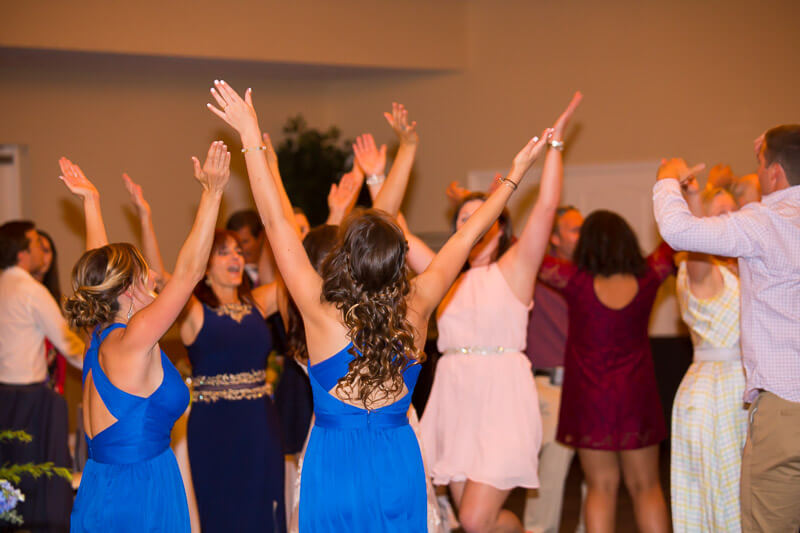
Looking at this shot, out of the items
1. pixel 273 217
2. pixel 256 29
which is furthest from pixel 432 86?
pixel 273 217

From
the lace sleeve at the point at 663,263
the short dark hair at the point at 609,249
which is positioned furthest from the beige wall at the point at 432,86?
the short dark hair at the point at 609,249

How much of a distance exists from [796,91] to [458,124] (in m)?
3.11

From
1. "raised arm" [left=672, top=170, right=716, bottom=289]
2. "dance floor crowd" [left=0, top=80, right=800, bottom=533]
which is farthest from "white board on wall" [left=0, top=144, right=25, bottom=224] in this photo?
"raised arm" [left=672, top=170, right=716, bottom=289]

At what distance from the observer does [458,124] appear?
805 centimetres

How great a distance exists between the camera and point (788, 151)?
281 cm

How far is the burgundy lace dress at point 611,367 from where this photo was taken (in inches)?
146

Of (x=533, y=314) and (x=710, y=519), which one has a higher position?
(x=533, y=314)

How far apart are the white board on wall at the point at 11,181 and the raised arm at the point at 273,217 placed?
18.3 feet

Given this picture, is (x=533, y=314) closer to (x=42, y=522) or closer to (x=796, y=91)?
(x=42, y=522)

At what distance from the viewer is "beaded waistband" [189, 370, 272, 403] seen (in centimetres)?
359

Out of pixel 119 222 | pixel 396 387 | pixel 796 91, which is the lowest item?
pixel 396 387

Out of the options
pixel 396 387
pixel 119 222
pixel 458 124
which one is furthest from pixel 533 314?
pixel 119 222

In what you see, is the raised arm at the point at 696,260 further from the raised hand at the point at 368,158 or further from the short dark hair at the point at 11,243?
the short dark hair at the point at 11,243

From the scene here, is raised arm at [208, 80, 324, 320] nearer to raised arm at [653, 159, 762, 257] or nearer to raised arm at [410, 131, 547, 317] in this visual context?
raised arm at [410, 131, 547, 317]
